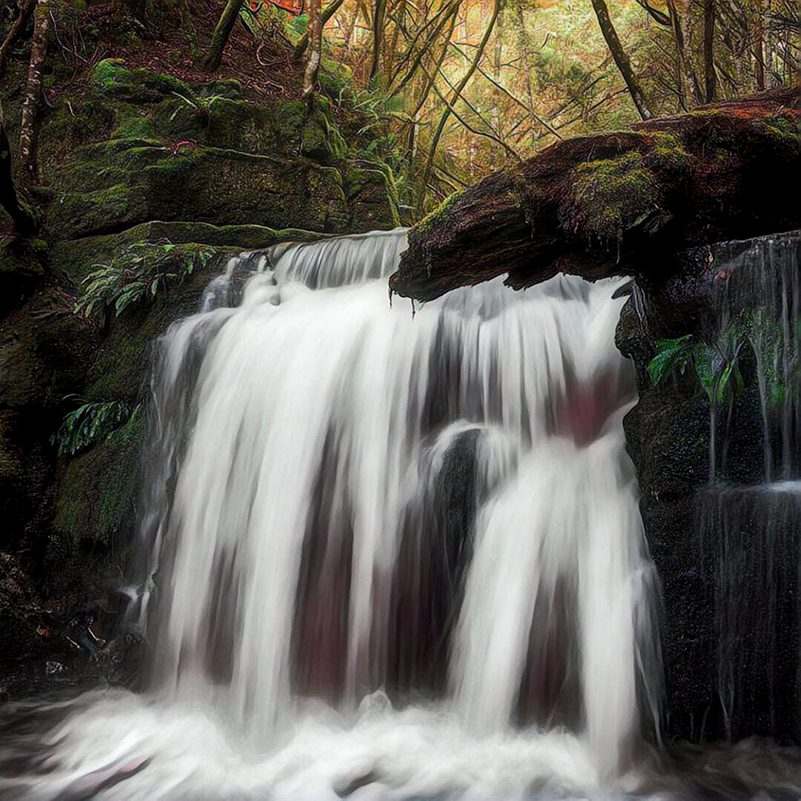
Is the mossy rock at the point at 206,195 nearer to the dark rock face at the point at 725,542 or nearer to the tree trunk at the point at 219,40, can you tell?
the tree trunk at the point at 219,40

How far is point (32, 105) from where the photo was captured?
7.21 meters

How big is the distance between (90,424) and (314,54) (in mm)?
5557

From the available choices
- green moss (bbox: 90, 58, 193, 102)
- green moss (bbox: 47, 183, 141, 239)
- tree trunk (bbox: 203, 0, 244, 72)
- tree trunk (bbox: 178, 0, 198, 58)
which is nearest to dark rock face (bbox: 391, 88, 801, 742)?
green moss (bbox: 47, 183, 141, 239)

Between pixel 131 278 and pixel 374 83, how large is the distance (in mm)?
6502

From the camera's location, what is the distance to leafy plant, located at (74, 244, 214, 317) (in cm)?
576

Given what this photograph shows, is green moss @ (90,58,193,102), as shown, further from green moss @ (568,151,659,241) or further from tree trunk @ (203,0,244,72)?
green moss @ (568,151,659,241)

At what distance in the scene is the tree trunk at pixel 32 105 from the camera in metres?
7.15

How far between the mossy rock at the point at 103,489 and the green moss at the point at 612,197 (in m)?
3.62

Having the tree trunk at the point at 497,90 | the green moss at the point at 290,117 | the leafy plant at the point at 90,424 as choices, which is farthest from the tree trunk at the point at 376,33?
the leafy plant at the point at 90,424

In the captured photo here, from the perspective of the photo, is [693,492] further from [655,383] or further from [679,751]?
[679,751]

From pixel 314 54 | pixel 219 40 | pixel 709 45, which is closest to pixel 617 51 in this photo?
pixel 709 45

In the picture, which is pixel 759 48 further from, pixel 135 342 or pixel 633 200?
pixel 135 342

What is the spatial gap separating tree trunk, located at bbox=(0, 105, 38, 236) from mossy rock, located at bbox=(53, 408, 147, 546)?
2.24 m

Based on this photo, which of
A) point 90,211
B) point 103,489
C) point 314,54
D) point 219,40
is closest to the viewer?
point 103,489
